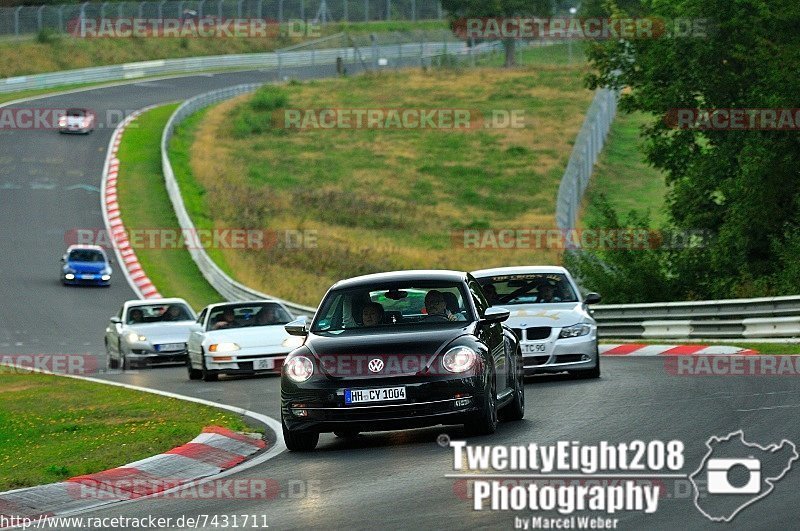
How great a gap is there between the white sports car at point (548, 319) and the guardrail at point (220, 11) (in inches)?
3101

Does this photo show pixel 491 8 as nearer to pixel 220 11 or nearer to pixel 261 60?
pixel 261 60

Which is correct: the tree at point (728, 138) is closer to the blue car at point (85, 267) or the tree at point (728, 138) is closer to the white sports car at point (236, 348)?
the white sports car at point (236, 348)

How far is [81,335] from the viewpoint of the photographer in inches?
1415

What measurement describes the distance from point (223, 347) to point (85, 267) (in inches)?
800

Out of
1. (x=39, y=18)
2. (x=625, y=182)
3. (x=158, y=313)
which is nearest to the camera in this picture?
(x=158, y=313)

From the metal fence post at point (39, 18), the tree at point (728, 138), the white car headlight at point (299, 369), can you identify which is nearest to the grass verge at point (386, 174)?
the tree at point (728, 138)

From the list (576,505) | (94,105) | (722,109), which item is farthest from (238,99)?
(576,505)

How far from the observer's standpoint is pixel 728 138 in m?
32.1

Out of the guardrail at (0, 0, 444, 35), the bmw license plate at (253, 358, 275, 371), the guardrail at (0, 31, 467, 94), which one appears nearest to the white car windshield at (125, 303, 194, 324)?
the bmw license plate at (253, 358, 275, 371)

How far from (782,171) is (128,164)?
3613 centimetres

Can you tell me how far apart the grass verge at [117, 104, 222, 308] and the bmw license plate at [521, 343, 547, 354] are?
74.8 feet

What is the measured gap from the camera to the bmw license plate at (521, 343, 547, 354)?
19.6 m

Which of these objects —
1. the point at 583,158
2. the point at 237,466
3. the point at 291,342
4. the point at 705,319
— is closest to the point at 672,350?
the point at 705,319

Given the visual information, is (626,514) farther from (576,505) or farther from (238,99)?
(238,99)
